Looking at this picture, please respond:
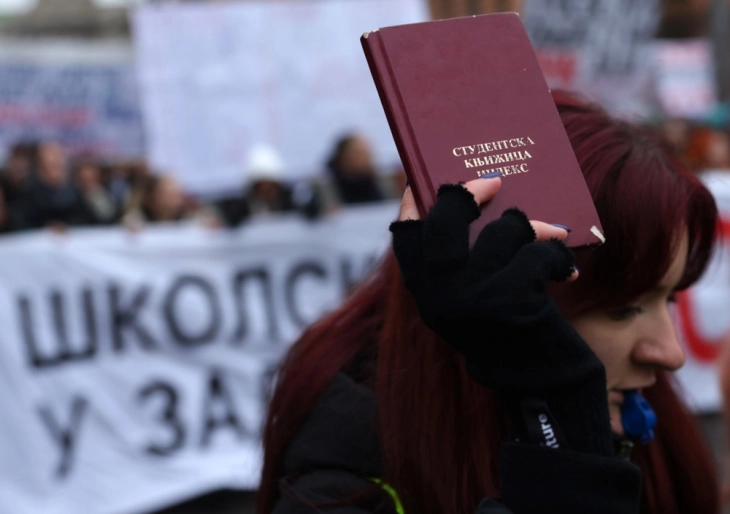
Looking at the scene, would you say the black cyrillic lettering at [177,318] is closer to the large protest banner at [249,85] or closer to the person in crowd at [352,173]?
the person in crowd at [352,173]

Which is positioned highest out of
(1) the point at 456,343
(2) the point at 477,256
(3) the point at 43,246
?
(2) the point at 477,256

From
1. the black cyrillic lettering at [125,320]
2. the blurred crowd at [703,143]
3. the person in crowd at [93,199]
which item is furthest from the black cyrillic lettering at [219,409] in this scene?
the blurred crowd at [703,143]

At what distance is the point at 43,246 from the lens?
4.86m

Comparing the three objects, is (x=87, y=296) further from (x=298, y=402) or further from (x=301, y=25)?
(x=298, y=402)

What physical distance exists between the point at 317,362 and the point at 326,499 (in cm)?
27

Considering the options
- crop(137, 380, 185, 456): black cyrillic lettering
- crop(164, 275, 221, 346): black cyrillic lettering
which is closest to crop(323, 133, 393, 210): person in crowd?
crop(164, 275, 221, 346): black cyrillic lettering

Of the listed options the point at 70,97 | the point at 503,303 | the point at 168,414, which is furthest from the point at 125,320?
the point at 70,97

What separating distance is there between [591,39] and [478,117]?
6.34 m

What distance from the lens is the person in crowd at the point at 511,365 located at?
113 centimetres

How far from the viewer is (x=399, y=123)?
1212mm

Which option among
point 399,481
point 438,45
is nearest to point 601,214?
point 438,45

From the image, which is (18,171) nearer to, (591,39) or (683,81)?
(591,39)

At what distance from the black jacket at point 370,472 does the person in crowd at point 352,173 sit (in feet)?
14.9

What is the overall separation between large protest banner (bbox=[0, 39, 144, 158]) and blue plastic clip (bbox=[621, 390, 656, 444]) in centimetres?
1070
